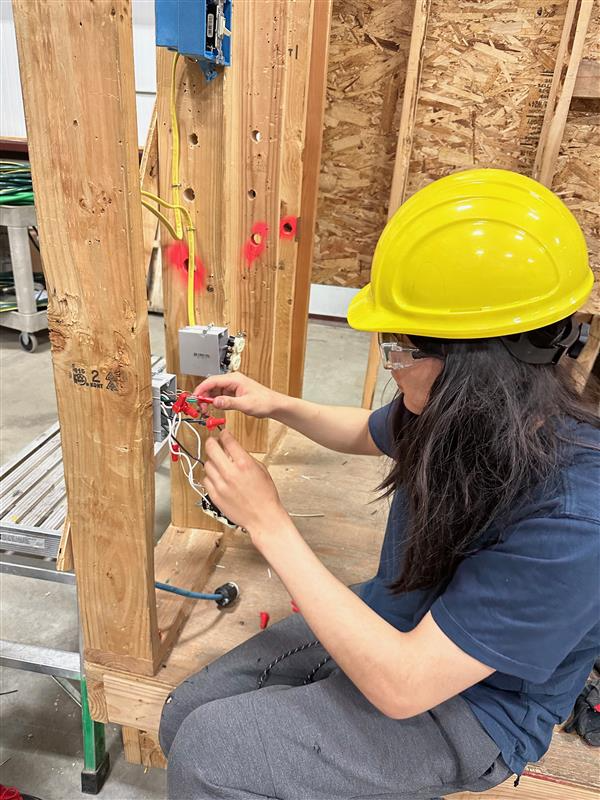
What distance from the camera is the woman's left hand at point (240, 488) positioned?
82 centimetres

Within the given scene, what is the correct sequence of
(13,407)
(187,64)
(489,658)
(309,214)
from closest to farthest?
(489,658)
(187,64)
(309,214)
(13,407)

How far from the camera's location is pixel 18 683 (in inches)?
59.9

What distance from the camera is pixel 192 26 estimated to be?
34.8 inches

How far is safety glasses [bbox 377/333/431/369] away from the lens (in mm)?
756

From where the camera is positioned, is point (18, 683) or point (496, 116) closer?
point (18, 683)

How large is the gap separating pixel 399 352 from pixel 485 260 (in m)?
0.17

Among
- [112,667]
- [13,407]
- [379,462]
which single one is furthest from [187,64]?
[13,407]

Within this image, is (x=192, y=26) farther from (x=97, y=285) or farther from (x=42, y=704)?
(x=42, y=704)

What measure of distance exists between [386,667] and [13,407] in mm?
2635

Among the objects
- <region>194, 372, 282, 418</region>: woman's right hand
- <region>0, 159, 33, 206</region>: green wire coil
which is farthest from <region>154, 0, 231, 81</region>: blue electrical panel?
<region>0, 159, 33, 206</region>: green wire coil

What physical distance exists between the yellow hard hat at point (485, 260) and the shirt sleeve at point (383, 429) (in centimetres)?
A: 40

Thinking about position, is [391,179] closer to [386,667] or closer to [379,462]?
[379,462]

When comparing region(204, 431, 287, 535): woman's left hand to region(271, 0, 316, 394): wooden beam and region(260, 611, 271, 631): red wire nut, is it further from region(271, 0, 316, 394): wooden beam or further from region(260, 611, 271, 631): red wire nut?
region(271, 0, 316, 394): wooden beam

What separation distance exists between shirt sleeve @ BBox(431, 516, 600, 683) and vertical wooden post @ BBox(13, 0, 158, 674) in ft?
1.75
